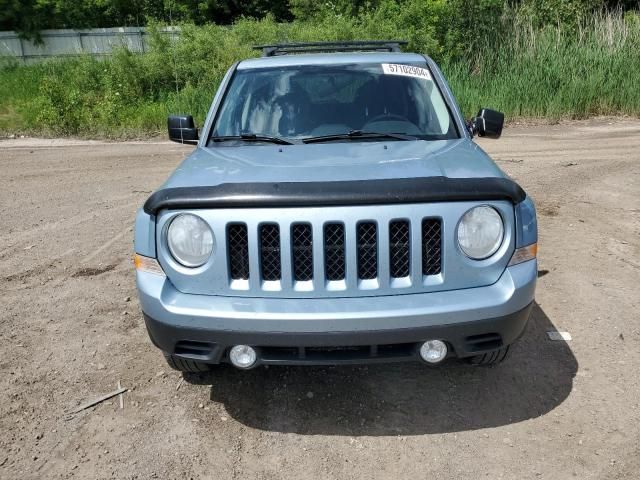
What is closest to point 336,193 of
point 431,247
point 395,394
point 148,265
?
point 431,247

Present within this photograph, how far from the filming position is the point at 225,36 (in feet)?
58.6

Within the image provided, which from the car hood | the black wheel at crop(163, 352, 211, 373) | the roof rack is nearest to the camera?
the car hood

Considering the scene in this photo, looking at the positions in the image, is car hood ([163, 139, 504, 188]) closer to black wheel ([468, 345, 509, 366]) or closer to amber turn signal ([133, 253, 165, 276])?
amber turn signal ([133, 253, 165, 276])

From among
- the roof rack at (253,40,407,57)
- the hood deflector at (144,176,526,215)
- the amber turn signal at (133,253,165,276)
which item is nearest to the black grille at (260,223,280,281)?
the hood deflector at (144,176,526,215)

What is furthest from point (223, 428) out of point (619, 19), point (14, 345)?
point (619, 19)

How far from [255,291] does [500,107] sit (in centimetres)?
1315

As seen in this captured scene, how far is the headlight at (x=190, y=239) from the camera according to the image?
2.77 meters

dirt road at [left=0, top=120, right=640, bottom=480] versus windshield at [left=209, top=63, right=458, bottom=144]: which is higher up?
windshield at [left=209, top=63, right=458, bottom=144]

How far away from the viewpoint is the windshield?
391 centimetres

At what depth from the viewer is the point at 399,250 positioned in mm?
2742

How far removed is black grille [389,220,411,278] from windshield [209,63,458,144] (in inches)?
44.0

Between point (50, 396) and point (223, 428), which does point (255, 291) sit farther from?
point (50, 396)

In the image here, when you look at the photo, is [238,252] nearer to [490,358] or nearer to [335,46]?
[490,358]

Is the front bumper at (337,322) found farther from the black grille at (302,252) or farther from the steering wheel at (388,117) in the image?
the steering wheel at (388,117)
